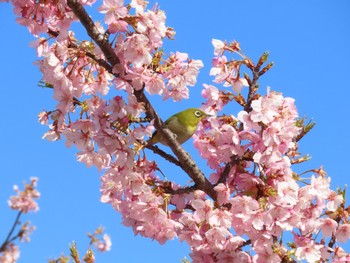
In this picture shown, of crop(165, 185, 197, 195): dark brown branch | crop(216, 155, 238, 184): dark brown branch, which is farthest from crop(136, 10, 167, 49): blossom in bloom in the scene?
crop(165, 185, 197, 195): dark brown branch

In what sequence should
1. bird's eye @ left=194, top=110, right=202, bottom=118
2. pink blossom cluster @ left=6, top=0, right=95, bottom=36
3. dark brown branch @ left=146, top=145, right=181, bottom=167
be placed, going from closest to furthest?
pink blossom cluster @ left=6, top=0, right=95, bottom=36 → dark brown branch @ left=146, top=145, right=181, bottom=167 → bird's eye @ left=194, top=110, right=202, bottom=118

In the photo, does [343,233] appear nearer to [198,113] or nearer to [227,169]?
[227,169]

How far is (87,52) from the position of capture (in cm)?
391

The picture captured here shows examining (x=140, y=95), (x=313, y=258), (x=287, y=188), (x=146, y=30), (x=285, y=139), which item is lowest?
(x=313, y=258)

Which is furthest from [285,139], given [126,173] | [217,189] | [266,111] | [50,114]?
[50,114]

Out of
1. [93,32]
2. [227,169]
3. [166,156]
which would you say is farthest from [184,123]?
[93,32]

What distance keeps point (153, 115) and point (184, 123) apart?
1.48 ft

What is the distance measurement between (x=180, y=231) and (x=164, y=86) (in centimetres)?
132

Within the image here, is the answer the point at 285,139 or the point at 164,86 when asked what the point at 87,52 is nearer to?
the point at 164,86

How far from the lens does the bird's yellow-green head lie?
439cm

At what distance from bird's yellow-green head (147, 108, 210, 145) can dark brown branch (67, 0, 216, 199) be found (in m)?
0.20

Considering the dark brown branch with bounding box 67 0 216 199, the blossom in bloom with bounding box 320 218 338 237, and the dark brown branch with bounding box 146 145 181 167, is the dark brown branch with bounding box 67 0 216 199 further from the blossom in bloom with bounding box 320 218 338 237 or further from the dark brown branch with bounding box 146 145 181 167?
the blossom in bloom with bounding box 320 218 338 237

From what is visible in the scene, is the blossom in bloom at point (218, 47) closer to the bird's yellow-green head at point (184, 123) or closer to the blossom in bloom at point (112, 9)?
the bird's yellow-green head at point (184, 123)

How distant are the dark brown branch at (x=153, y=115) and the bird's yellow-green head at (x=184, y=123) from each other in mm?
196
